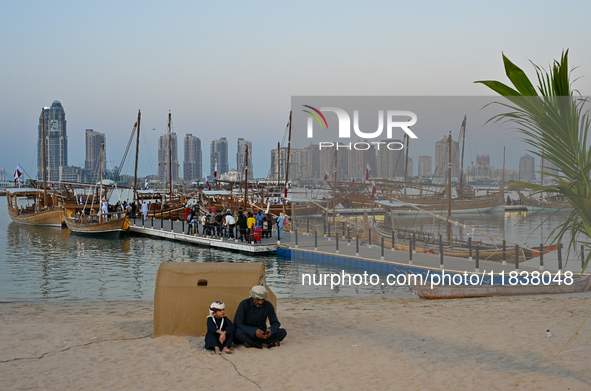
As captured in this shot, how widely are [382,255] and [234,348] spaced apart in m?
13.2

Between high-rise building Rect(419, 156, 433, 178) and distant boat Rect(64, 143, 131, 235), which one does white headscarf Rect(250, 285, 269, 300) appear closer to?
high-rise building Rect(419, 156, 433, 178)

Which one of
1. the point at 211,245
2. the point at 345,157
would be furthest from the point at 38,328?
the point at 211,245

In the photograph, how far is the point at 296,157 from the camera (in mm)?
29656

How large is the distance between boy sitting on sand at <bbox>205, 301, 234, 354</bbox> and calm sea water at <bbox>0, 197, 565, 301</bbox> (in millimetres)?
7607

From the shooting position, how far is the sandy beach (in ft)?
19.3

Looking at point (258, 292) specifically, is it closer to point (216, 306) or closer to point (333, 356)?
point (216, 306)

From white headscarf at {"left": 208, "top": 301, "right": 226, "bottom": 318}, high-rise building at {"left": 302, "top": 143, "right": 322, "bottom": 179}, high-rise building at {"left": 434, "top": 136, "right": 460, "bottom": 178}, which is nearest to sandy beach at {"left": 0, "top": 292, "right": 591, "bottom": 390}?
white headscarf at {"left": 208, "top": 301, "right": 226, "bottom": 318}

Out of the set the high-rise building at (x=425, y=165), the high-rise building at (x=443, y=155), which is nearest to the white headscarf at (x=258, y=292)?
the high-rise building at (x=425, y=165)

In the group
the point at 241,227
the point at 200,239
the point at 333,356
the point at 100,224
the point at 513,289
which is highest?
the point at 333,356

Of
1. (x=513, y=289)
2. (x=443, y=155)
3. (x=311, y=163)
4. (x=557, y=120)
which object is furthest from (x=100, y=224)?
(x=557, y=120)

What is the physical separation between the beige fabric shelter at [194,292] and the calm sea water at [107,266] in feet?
23.4

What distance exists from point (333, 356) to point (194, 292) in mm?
2318

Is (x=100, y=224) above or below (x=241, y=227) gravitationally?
below

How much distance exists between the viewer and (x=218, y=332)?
6.95m
